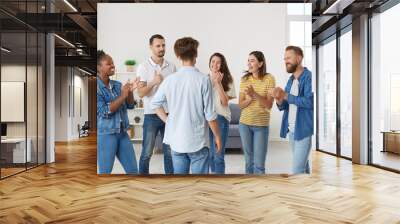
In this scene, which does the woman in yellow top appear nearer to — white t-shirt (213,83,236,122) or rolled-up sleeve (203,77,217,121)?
white t-shirt (213,83,236,122)

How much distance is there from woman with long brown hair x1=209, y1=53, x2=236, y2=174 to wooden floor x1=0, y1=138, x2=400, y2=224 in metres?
0.27

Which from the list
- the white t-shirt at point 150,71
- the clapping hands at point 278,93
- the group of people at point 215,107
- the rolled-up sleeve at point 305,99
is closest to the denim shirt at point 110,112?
the group of people at point 215,107

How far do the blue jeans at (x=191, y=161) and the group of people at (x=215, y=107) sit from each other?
21 millimetres

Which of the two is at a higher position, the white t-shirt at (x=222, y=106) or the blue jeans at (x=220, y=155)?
the white t-shirt at (x=222, y=106)

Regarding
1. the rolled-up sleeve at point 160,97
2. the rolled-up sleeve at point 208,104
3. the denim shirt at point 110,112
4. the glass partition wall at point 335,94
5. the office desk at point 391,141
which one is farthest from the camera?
the glass partition wall at point 335,94

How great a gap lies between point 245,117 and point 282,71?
35.6 inches

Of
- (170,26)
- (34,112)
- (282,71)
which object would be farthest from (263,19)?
(34,112)

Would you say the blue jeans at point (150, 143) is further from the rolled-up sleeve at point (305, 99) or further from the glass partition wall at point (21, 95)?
the glass partition wall at point (21, 95)

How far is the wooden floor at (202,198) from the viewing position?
3.93 metres

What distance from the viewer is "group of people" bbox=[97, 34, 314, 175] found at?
6.16m

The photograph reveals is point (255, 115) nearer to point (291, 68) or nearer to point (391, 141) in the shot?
point (291, 68)

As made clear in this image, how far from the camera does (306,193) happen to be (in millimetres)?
5133

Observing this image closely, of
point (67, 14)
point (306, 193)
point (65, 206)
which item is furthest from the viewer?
point (67, 14)

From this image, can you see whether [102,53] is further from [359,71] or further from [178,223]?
[359,71]
